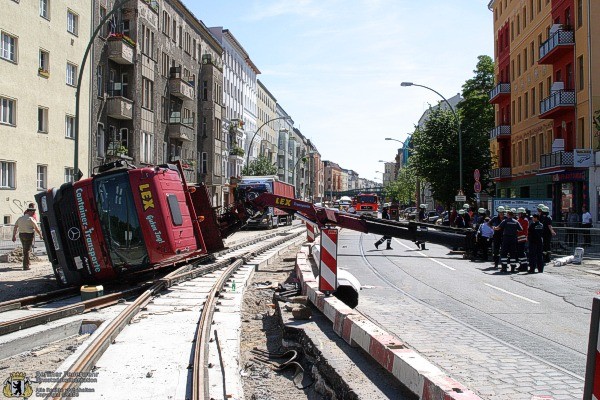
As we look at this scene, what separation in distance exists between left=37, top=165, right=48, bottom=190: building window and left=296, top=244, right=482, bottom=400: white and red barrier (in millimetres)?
24942

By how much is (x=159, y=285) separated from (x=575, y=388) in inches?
338

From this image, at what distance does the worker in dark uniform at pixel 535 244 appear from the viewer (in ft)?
56.4

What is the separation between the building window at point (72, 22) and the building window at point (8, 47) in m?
5.00

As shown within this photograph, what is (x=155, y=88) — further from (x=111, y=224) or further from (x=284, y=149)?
(x=284, y=149)

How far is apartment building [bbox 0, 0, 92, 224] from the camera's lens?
2741 cm

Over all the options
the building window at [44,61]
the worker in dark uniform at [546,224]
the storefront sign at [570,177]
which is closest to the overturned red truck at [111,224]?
the worker in dark uniform at [546,224]

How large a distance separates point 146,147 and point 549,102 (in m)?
25.6

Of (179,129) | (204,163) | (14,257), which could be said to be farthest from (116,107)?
(204,163)

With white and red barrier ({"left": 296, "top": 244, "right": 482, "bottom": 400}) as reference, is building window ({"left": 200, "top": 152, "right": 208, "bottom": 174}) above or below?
above

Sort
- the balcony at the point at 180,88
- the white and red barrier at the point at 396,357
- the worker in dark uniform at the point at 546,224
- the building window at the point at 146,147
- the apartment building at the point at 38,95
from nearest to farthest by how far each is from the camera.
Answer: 1. the white and red barrier at the point at 396,357
2. the worker in dark uniform at the point at 546,224
3. the apartment building at the point at 38,95
4. the building window at the point at 146,147
5. the balcony at the point at 180,88

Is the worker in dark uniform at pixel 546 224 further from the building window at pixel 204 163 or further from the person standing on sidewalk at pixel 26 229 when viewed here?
the building window at pixel 204 163

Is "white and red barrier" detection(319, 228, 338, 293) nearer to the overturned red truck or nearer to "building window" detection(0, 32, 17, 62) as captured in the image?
the overturned red truck

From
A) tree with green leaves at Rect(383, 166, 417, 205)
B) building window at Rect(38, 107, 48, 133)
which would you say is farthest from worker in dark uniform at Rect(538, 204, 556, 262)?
tree with green leaves at Rect(383, 166, 417, 205)

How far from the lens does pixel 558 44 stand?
36.2 meters
